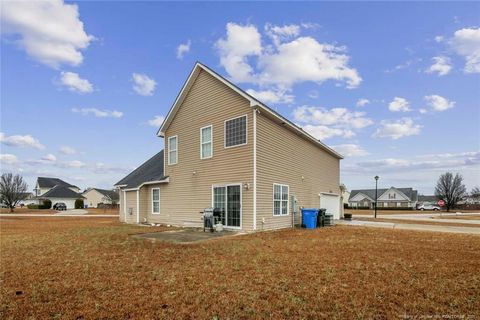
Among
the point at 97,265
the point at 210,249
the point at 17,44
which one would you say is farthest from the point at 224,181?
the point at 17,44

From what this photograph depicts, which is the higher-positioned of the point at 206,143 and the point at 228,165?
the point at 206,143

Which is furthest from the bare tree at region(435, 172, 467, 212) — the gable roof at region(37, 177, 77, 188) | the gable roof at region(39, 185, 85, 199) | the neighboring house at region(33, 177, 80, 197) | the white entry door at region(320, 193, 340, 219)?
the gable roof at region(37, 177, 77, 188)

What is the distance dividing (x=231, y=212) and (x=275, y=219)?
2.30m

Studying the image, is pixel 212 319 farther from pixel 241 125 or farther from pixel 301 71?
pixel 301 71

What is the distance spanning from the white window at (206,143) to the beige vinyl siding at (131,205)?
758 cm

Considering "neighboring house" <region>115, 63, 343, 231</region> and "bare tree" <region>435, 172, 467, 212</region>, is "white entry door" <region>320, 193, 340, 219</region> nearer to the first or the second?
"neighboring house" <region>115, 63, 343, 231</region>

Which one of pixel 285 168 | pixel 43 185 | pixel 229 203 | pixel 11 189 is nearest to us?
pixel 229 203

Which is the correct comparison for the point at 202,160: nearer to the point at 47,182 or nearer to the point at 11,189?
the point at 11,189

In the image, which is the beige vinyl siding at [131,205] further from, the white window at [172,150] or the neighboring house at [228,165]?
the white window at [172,150]

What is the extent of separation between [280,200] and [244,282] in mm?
9765

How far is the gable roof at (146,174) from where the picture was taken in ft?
65.9

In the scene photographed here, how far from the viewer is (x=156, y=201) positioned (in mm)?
19188

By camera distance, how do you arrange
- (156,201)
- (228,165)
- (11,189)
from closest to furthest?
(228,165)
(156,201)
(11,189)

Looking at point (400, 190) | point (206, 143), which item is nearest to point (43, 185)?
point (206, 143)
